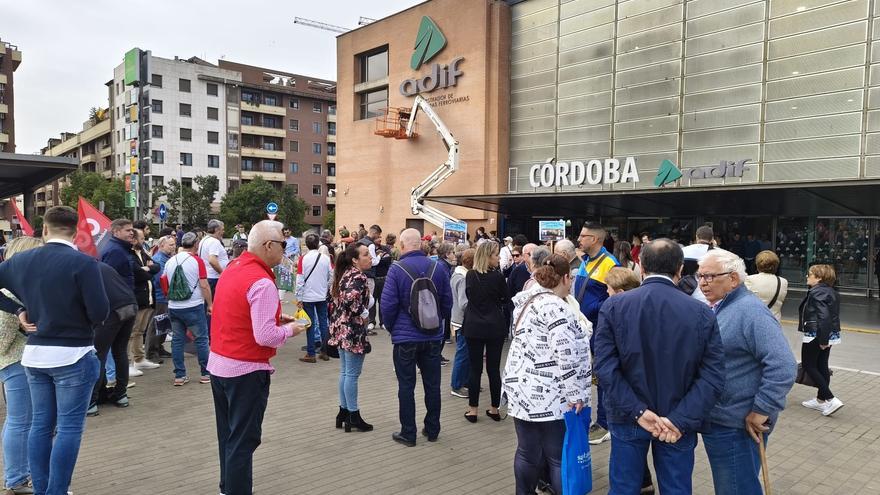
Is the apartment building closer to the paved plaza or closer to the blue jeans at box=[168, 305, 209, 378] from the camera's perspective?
the blue jeans at box=[168, 305, 209, 378]

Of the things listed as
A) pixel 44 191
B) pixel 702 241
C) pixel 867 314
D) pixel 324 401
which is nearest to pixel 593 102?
pixel 867 314

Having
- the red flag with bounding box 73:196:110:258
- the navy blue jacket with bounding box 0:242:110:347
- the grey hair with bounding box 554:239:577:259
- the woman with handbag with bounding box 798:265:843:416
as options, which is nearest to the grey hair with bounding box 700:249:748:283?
the grey hair with bounding box 554:239:577:259

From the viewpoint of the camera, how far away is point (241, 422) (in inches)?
144

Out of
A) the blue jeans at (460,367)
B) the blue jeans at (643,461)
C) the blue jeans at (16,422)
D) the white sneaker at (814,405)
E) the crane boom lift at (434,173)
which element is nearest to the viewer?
the blue jeans at (643,461)

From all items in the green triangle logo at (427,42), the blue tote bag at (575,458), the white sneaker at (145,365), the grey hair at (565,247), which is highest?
the green triangle logo at (427,42)

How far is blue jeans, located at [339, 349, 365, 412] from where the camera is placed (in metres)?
5.54

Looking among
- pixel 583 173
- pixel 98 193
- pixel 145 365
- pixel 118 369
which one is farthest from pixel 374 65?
pixel 98 193

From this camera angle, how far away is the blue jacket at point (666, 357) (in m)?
2.90

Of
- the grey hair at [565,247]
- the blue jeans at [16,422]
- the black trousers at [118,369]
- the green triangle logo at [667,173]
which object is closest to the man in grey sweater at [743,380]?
the grey hair at [565,247]

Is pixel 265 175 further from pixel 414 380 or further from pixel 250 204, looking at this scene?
pixel 414 380

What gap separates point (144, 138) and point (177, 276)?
23.1 metres

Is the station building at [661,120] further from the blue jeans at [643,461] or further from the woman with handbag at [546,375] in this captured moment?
the blue jeans at [643,461]

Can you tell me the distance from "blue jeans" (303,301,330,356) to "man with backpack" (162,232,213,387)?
1677mm

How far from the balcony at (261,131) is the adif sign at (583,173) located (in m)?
51.8
